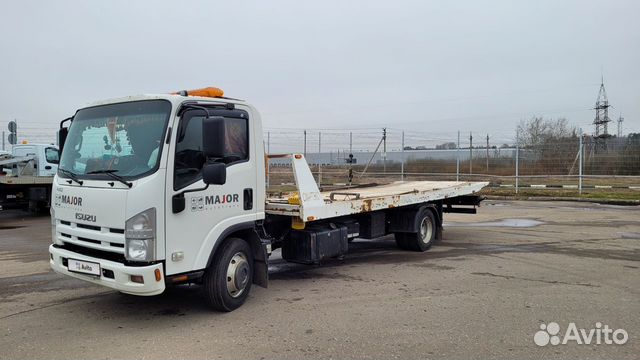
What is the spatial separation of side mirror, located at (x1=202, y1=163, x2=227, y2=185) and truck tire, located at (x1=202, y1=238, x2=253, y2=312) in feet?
2.97

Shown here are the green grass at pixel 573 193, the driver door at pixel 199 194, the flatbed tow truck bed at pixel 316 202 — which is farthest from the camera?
the green grass at pixel 573 193

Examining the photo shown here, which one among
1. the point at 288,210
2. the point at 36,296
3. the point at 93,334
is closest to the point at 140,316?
the point at 93,334

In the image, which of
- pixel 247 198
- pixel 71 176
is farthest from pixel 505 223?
pixel 71 176

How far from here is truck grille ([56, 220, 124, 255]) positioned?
476cm

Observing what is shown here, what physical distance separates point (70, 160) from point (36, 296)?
1.96 m

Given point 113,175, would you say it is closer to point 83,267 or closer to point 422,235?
point 83,267

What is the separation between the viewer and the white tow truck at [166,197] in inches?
185

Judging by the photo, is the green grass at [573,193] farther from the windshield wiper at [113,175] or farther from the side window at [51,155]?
the windshield wiper at [113,175]

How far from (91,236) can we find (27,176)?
11.8 meters

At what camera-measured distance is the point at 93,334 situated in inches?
190

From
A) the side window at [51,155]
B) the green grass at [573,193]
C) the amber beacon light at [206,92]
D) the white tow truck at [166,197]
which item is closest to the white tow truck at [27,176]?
the side window at [51,155]

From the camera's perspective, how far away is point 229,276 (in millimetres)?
5473

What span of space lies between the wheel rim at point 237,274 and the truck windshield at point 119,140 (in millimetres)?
1447

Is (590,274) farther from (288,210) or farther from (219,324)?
(219,324)
